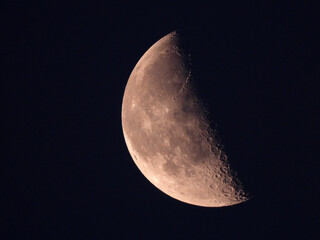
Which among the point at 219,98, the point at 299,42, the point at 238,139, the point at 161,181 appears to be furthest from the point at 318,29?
the point at 161,181

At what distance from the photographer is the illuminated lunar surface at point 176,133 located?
2.49 meters

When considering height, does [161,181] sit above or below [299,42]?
below

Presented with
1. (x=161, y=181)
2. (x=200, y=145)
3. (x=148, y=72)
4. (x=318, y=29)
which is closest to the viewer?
(x=318, y=29)

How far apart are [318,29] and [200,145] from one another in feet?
5.59

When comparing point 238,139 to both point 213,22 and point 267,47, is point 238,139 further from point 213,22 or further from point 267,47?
point 213,22

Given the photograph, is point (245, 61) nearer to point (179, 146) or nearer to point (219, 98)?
point (219, 98)

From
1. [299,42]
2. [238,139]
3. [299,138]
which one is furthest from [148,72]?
[299,138]

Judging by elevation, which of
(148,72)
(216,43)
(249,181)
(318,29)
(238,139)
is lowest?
(249,181)

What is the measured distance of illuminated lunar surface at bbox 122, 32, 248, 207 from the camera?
8.16ft

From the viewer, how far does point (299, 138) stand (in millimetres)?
2365

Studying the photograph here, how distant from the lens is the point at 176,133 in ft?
8.32

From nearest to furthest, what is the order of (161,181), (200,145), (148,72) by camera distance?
(200,145) < (148,72) < (161,181)

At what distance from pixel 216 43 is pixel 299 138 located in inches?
52.4

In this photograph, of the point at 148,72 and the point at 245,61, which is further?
the point at 148,72
